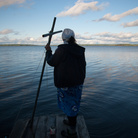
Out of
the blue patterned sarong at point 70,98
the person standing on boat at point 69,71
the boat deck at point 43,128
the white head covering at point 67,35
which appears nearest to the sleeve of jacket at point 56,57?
the person standing on boat at point 69,71

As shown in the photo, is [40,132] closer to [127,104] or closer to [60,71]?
[60,71]

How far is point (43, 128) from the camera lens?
4137mm

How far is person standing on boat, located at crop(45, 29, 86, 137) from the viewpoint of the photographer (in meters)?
3.18

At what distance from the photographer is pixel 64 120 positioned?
14.4 feet

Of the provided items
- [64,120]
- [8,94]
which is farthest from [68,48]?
[8,94]

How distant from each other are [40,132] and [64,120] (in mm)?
841

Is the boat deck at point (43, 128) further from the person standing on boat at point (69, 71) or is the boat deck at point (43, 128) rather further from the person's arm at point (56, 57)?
the person's arm at point (56, 57)

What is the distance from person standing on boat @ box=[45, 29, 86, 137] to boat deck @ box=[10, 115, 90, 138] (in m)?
0.52

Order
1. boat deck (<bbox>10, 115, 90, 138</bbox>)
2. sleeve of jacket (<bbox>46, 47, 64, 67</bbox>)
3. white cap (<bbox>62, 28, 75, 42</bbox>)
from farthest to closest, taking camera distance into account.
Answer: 1. boat deck (<bbox>10, 115, 90, 138</bbox>)
2. white cap (<bbox>62, 28, 75, 42</bbox>)
3. sleeve of jacket (<bbox>46, 47, 64, 67</bbox>)

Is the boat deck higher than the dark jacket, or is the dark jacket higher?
the dark jacket

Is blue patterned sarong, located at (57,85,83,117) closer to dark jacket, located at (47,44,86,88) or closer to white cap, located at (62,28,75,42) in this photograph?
dark jacket, located at (47,44,86,88)

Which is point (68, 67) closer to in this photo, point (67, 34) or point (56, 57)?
point (56, 57)

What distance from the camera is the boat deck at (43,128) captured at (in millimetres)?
3823

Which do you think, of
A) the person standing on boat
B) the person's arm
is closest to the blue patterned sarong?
the person standing on boat
